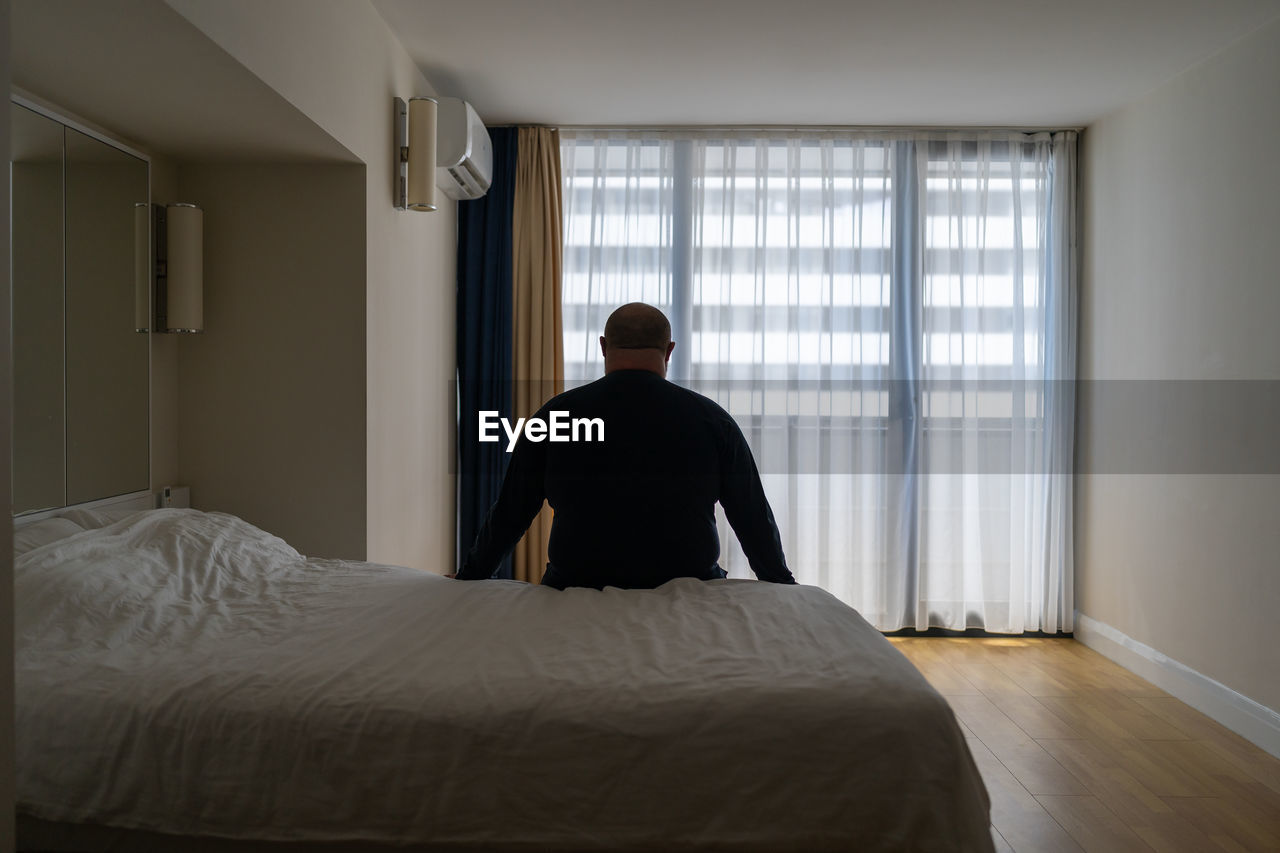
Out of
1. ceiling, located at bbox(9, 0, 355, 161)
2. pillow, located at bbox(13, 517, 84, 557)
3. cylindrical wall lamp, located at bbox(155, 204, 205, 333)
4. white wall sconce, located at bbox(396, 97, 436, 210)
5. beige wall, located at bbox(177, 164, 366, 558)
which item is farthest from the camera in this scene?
white wall sconce, located at bbox(396, 97, 436, 210)

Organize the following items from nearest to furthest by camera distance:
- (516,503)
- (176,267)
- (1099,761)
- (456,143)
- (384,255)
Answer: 1. (516,503)
2. (176,267)
3. (1099,761)
4. (384,255)
5. (456,143)

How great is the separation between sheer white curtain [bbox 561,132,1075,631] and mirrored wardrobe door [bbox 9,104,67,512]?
2.40 m

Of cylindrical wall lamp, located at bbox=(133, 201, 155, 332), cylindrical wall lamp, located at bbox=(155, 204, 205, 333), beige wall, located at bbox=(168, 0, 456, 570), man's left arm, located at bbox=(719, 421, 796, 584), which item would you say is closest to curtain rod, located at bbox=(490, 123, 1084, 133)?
beige wall, located at bbox=(168, 0, 456, 570)

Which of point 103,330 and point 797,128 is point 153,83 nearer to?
point 103,330

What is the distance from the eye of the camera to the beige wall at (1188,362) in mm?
3006

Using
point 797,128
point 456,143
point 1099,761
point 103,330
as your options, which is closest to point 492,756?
point 103,330

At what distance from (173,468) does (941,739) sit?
2.57m

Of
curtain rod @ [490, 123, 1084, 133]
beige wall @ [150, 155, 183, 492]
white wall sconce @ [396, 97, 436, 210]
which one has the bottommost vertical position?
beige wall @ [150, 155, 183, 492]

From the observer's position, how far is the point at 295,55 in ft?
7.42

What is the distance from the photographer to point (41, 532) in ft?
6.32

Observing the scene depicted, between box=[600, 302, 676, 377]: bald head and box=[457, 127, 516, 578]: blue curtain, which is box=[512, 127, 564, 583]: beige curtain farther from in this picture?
box=[600, 302, 676, 377]: bald head

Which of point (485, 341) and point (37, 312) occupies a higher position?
point (485, 341)

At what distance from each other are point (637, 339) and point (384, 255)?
4.47 ft

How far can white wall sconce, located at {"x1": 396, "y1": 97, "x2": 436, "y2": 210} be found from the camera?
3.12 m
